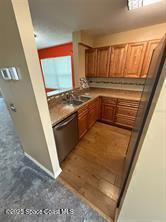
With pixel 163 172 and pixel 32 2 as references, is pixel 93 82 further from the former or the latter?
pixel 163 172

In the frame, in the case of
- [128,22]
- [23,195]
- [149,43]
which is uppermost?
[128,22]

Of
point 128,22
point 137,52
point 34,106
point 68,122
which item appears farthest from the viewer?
point 137,52

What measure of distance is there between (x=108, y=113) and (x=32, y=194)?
225 cm

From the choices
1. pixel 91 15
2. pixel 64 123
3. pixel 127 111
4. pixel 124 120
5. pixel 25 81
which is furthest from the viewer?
pixel 124 120

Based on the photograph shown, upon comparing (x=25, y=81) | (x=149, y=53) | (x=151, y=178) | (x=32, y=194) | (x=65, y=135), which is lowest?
(x=32, y=194)

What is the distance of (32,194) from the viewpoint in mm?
1404

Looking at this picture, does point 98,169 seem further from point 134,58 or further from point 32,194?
point 134,58

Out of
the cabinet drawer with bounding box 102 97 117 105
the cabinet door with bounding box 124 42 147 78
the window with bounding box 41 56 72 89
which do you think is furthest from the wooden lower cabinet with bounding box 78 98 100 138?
the window with bounding box 41 56 72 89

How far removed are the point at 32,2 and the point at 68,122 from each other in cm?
184

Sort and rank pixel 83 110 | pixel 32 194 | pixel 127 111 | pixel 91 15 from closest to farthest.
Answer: pixel 32 194 < pixel 91 15 < pixel 83 110 < pixel 127 111

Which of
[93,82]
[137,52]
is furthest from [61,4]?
[93,82]

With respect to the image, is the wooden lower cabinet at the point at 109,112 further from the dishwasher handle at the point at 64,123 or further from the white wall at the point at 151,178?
the white wall at the point at 151,178

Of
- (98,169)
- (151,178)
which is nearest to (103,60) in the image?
(98,169)

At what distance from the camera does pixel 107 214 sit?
1195 millimetres
